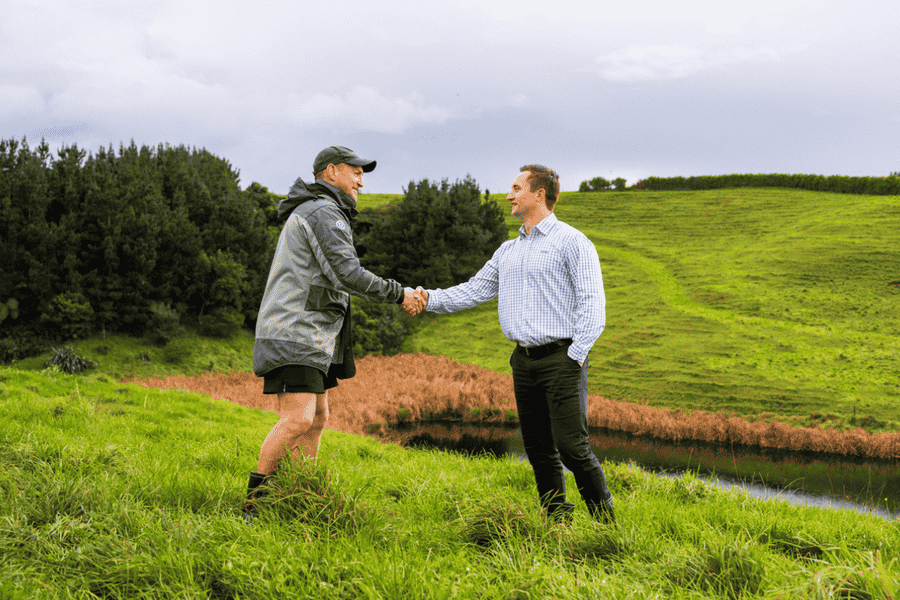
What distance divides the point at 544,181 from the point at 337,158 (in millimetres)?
1728

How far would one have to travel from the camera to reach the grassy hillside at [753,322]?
47.3 feet

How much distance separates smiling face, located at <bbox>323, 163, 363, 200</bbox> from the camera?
14.6ft

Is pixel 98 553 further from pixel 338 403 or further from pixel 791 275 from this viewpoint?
pixel 791 275

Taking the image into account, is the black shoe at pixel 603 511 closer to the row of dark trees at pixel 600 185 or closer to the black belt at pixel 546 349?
the black belt at pixel 546 349

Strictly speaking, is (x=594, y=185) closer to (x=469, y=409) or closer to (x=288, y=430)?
(x=469, y=409)

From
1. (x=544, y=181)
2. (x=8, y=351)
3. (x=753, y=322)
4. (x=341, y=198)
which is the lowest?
(x=8, y=351)

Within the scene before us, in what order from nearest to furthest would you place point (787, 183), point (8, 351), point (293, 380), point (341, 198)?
point (293, 380) → point (341, 198) → point (8, 351) → point (787, 183)

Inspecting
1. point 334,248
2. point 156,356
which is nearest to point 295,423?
point 334,248

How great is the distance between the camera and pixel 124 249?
58.9 ft

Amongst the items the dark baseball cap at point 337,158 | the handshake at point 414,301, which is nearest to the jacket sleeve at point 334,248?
the dark baseball cap at point 337,158

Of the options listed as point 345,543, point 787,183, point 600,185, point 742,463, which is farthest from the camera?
point 600,185

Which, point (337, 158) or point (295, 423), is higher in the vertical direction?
point (337, 158)

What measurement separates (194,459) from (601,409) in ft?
34.4

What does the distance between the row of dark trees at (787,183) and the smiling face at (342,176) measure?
49326 millimetres
